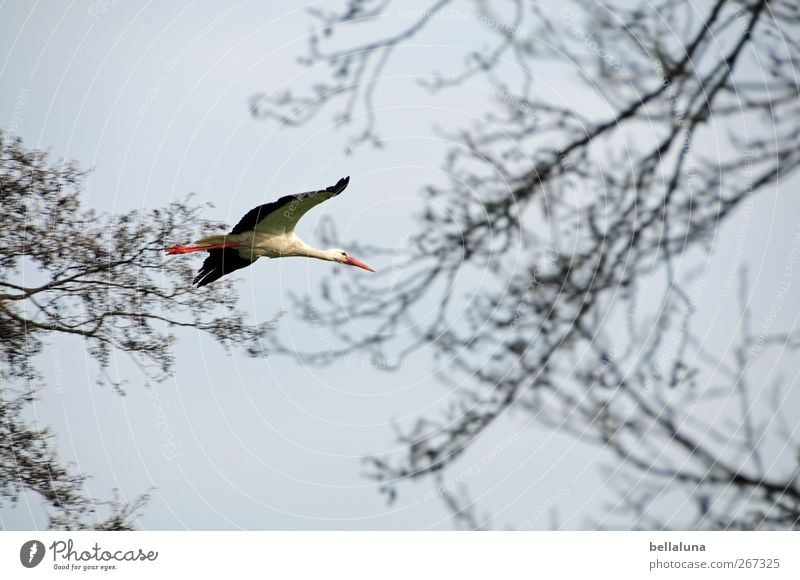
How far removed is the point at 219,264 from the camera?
1072 cm

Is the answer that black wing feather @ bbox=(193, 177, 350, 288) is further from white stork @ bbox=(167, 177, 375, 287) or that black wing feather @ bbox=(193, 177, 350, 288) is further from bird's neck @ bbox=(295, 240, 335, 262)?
bird's neck @ bbox=(295, 240, 335, 262)

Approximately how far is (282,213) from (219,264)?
0.92 meters

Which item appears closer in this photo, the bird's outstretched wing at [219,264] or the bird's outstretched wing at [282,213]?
the bird's outstretched wing at [282,213]

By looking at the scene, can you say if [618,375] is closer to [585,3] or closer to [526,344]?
[526,344]

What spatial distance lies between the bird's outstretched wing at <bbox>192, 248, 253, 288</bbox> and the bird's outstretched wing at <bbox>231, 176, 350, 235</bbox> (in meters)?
0.34

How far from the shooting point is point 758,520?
5.55 metres

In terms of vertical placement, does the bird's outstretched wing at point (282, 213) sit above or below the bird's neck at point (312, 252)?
below
